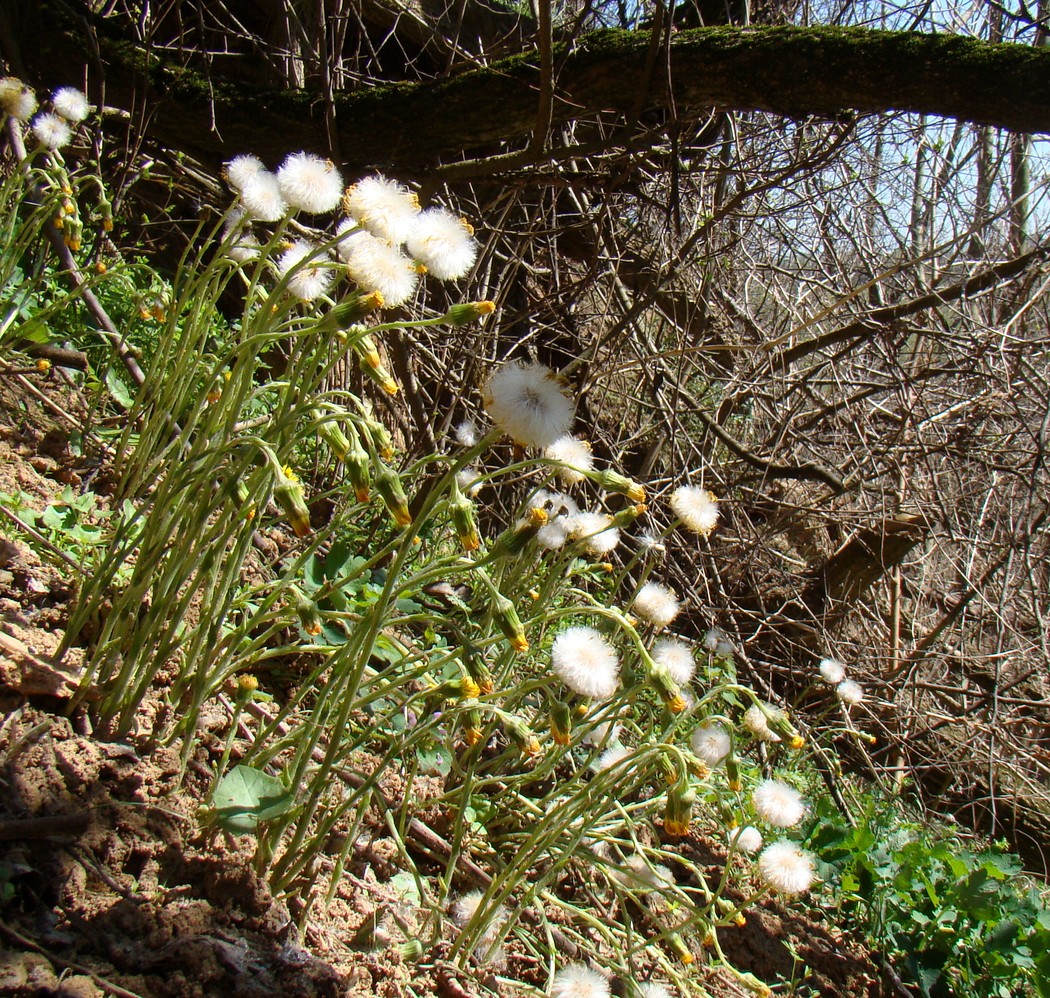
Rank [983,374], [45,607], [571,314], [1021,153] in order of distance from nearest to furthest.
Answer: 1. [45,607]
2. [983,374]
3. [571,314]
4. [1021,153]

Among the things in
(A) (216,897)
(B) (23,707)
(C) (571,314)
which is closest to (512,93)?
(C) (571,314)

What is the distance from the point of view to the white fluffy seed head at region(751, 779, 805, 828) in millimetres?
1691

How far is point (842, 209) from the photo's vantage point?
406 cm

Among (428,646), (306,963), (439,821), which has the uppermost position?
(428,646)

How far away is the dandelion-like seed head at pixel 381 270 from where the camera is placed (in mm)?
1397

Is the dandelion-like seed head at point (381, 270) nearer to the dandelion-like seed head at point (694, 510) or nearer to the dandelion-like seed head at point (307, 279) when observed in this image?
the dandelion-like seed head at point (307, 279)

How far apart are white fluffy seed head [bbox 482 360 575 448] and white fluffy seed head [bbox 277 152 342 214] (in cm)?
66

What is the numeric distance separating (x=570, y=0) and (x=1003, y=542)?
3.21 meters

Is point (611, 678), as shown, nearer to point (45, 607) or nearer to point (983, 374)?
point (45, 607)

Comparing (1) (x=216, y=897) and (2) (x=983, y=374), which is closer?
(1) (x=216, y=897)

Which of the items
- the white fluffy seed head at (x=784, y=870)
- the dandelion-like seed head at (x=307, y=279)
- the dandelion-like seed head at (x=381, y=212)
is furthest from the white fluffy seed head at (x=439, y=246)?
the white fluffy seed head at (x=784, y=870)

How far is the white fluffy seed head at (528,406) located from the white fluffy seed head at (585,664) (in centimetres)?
38

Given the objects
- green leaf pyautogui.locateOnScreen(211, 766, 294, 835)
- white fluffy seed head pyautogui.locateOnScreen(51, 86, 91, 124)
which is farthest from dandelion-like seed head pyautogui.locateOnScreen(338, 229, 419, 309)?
white fluffy seed head pyautogui.locateOnScreen(51, 86, 91, 124)

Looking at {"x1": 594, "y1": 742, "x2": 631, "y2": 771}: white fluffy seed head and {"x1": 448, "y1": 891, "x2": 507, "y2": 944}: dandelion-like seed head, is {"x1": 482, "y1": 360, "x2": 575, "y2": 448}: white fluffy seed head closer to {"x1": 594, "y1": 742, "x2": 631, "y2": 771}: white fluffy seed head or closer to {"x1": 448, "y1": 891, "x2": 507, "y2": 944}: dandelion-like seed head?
{"x1": 448, "y1": 891, "x2": 507, "y2": 944}: dandelion-like seed head
